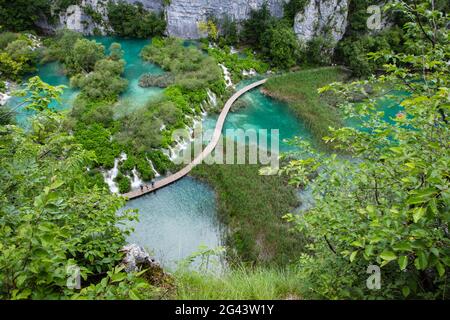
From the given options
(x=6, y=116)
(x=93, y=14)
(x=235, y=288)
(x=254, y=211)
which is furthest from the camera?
(x=93, y=14)

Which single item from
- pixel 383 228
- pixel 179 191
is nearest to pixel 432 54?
pixel 383 228

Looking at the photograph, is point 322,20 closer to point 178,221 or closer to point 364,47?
point 364,47

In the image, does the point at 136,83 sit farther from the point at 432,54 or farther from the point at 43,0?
the point at 432,54

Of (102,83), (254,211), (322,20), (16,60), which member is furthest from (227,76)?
(16,60)

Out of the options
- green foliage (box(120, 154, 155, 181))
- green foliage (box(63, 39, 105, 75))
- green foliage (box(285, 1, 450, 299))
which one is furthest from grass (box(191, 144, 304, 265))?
green foliage (box(63, 39, 105, 75))

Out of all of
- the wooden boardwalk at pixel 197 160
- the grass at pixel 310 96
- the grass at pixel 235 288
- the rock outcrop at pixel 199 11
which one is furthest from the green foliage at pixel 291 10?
the grass at pixel 235 288

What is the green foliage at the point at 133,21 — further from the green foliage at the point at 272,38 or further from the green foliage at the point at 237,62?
the green foliage at the point at 272,38
